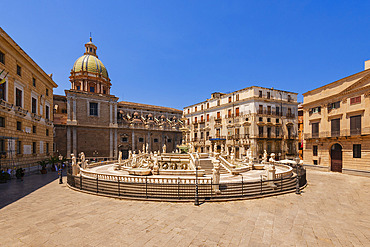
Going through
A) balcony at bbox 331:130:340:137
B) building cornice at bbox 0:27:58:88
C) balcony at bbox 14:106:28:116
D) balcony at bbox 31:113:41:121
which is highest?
building cornice at bbox 0:27:58:88

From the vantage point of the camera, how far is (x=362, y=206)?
394 inches

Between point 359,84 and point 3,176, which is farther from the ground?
point 359,84

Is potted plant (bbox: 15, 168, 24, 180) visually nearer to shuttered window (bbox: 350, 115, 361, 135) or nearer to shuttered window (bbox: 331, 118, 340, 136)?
shuttered window (bbox: 331, 118, 340, 136)

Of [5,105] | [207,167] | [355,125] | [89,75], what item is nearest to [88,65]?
[89,75]

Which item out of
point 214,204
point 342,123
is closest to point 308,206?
point 214,204

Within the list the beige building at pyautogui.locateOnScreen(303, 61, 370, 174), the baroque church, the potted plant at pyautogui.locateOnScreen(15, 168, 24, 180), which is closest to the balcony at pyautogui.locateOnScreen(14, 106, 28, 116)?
the potted plant at pyautogui.locateOnScreen(15, 168, 24, 180)

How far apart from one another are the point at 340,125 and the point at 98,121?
41422 millimetres

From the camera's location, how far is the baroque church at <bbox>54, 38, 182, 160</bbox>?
116ft

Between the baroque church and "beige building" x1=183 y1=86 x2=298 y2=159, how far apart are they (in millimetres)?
13340

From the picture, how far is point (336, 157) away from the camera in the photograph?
22891 millimetres

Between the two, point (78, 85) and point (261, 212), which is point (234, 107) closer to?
point (261, 212)

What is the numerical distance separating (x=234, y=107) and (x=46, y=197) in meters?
33.6

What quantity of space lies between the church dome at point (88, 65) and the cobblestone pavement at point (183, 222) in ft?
117

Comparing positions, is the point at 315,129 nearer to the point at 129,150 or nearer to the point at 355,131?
the point at 355,131
